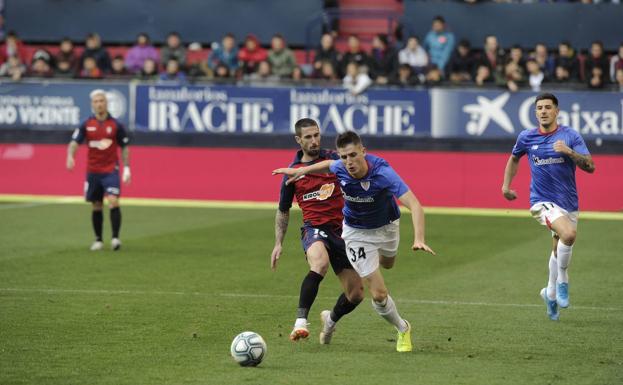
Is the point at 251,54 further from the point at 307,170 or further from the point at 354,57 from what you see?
the point at 307,170

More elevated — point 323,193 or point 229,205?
point 323,193

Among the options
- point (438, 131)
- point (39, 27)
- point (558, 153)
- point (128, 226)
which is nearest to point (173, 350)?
point (558, 153)

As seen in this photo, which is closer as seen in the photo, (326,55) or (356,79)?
(356,79)

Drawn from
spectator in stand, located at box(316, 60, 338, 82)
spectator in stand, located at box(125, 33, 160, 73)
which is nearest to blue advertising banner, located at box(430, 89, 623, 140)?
spectator in stand, located at box(316, 60, 338, 82)

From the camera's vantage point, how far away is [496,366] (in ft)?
30.7

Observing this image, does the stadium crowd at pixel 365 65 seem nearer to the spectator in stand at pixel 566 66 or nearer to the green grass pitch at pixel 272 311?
the spectator in stand at pixel 566 66

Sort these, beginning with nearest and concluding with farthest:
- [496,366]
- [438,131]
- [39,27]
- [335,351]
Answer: [496,366] → [335,351] → [438,131] → [39,27]

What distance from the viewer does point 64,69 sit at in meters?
26.7

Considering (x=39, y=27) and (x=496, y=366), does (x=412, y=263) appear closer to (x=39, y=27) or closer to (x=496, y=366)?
(x=496, y=366)

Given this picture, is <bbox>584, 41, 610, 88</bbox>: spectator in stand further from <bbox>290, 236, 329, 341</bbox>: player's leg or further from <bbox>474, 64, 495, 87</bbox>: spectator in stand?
<bbox>290, 236, 329, 341</bbox>: player's leg

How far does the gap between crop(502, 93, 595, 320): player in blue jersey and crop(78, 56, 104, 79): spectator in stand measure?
616 inches

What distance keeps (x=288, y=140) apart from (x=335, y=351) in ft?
49.8

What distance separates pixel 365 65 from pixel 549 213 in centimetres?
1342

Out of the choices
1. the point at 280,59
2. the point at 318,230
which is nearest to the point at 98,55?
the point at 280,59
